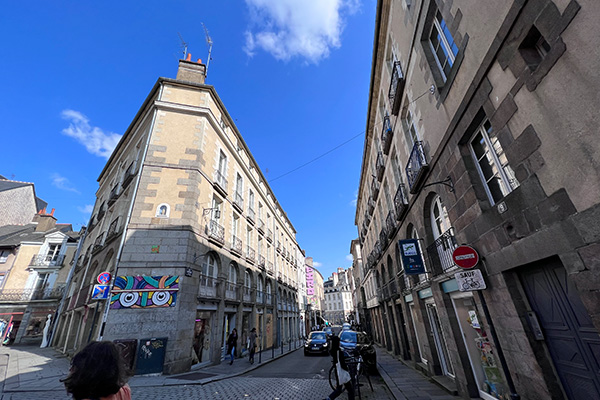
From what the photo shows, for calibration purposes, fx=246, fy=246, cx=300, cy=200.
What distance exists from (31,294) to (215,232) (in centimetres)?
2569

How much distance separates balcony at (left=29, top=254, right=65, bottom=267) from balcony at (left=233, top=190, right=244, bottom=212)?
75.7 ft

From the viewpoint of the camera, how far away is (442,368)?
8.12m

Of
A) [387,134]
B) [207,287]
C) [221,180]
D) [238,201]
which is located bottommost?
[207,287]

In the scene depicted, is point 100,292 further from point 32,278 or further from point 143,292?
point 32,278

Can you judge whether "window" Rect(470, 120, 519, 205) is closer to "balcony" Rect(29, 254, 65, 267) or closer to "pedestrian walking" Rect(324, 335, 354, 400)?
"pedestrian walking" Rect(324, 335, 354, 400)

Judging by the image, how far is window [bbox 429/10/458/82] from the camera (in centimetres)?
600

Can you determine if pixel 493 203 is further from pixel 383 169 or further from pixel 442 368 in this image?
pixel 383 169

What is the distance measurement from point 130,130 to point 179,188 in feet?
29.6

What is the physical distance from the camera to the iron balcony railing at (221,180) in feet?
50.2

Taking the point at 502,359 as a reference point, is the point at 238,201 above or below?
above

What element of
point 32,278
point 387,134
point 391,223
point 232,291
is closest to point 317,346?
point 232,291

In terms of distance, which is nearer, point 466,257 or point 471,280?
point 471,280

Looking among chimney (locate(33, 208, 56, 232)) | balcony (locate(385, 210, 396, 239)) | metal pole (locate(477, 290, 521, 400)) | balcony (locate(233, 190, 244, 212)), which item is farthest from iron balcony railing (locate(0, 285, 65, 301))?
metal pole (locate(477, 290, 521, 400))

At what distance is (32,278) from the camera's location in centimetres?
2528
